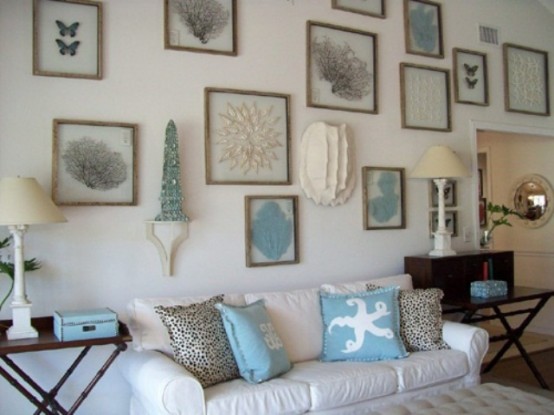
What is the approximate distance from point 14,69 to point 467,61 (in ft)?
12.0

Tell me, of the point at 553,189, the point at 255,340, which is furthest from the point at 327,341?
the point at 553,189

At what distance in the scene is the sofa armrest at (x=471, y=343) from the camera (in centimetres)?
344

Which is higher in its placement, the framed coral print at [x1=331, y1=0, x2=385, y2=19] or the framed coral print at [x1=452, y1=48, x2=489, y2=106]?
the framed coral print at [x1=331, y1=0, x2=385, y2=19]

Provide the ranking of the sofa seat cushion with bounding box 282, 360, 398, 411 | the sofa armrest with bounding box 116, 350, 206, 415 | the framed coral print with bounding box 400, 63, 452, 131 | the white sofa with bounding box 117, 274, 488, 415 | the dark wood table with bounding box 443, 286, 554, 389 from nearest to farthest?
the sofa armrest with bounding box 116, 350, 206, 415 → the white sofa with bounding box 117, 274, 488, 415 → the sofa seat cushion with bounding box 282, 360, 398, 411 → the dark wood table with bounding box 443, 286, 554, 389 → the framed coral print with bounding box 400, 63, 452, 131

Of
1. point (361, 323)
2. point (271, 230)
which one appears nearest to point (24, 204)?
point (271, 230)

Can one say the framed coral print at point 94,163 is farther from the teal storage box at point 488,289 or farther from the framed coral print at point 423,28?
the teal storage box at point 488,289

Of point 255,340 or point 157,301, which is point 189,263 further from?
point 255,340

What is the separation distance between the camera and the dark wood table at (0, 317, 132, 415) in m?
2.61

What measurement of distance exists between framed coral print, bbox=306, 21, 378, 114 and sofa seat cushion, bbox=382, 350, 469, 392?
1898 millimetres

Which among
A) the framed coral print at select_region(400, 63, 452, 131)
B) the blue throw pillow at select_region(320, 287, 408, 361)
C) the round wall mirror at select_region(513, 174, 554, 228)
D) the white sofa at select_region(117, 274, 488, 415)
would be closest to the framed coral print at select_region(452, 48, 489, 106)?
the framed coral print at select_region(400, 63, 452, 131)

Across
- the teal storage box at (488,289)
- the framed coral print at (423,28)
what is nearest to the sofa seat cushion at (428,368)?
the teal storage box at (488,289)

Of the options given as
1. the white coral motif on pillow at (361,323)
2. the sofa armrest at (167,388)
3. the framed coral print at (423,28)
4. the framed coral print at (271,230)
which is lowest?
the sofa armrest at (167,388)

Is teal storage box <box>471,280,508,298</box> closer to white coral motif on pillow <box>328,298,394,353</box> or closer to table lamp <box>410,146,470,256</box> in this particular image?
table lamp <box>410,146,470,256</box>

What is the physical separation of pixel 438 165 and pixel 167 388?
2749 mm
